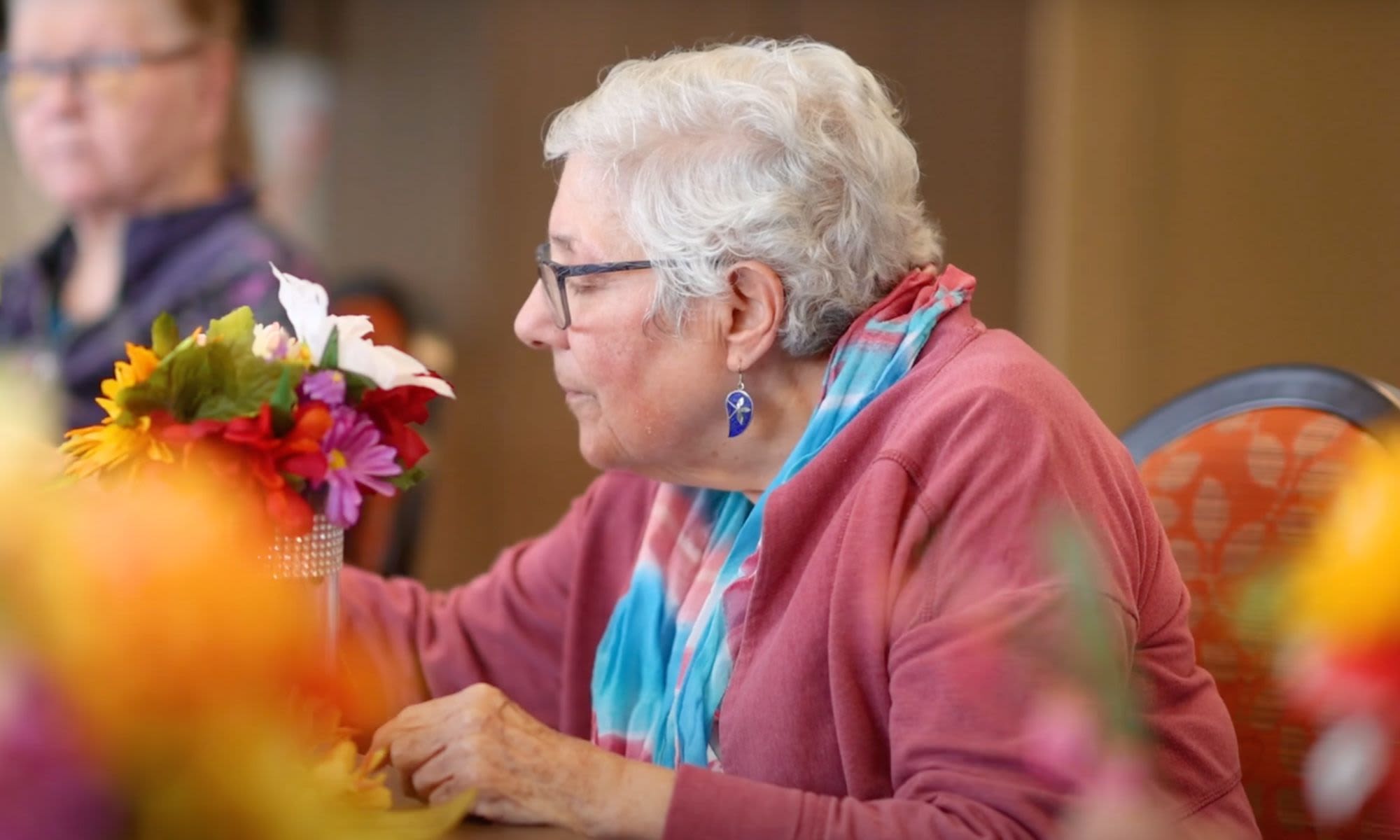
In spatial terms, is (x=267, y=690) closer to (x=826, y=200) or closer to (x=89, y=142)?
(x=826, y=200)

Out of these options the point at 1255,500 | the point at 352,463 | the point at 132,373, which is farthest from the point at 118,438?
the point at 1255,500

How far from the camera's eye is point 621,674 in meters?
1.37

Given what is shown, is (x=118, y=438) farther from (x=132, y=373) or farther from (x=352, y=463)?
(x=352, y=463)

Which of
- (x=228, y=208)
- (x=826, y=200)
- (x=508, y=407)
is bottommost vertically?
(x=508, y=407)

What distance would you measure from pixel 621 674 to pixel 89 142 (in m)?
1.40

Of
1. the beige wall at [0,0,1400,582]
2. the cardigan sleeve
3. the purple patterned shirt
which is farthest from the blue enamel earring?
the beige wall at [0,0,1400,582]

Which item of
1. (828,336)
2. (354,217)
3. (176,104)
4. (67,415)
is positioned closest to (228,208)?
(176,104)

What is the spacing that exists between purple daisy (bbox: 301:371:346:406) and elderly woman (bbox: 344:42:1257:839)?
0.25 m

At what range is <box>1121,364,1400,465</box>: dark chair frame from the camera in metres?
1.30

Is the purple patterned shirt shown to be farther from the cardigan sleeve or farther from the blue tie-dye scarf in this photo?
the blue tie-dye scarf

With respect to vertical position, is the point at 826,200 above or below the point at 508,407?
above

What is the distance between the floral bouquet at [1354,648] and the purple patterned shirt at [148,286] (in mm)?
1730

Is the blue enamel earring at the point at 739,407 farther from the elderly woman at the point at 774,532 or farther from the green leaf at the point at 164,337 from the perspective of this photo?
the green leaf at the point at 164,337

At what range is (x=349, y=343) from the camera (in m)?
1.03
